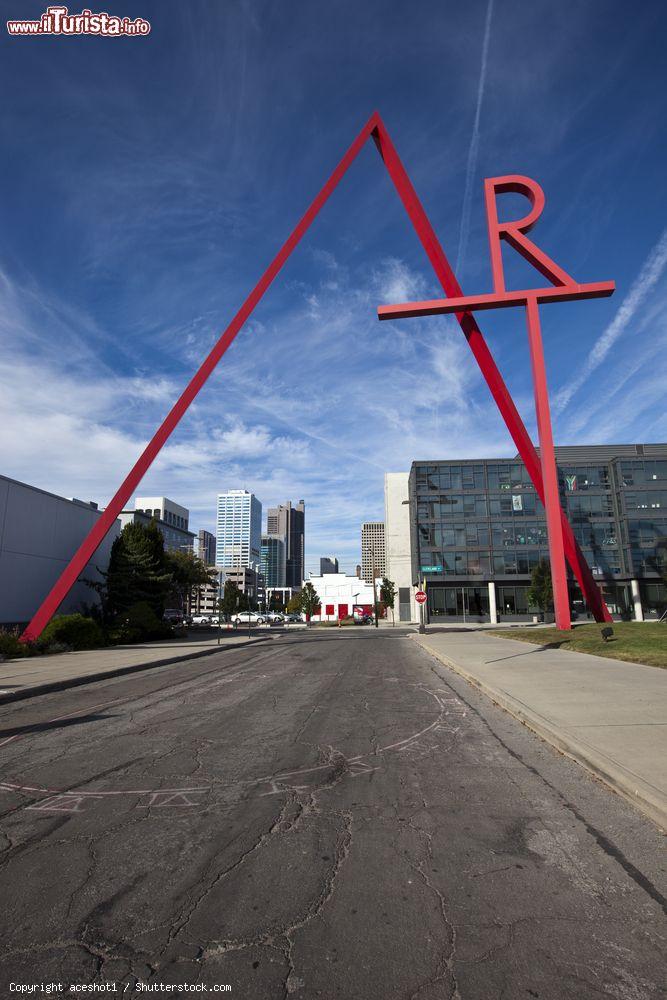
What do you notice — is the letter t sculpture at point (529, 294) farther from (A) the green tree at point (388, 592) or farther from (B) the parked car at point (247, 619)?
(B) the parked car at point (247, 619)

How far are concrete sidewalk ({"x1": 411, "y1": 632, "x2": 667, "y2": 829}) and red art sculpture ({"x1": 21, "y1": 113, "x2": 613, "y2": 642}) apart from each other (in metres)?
12.0

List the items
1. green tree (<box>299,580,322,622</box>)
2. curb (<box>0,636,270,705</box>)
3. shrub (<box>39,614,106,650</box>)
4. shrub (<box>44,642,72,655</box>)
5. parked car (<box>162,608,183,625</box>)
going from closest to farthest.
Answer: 1. curb (<box>0,636,270,705</box>)
2. shrub (<box>44,642,72,655</box>)
3. shrub (<box>39,614,106,650</box>)
4. parked car (<box>162,608,183,625</box>)
5. green tree (<box>299,580,322,622</box>)

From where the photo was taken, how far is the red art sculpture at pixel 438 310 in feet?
81.7

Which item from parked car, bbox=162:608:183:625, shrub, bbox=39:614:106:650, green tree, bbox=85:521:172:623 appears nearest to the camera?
shrub, bbox=39:614:106:650

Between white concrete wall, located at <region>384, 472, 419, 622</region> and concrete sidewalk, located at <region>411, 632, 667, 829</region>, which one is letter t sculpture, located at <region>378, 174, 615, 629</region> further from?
white concrete wall, located at <region>384, 472, 419, 622</region>

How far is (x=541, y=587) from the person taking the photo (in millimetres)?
53250

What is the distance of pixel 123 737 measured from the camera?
780 centimetres

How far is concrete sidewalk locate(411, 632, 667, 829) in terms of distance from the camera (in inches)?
210

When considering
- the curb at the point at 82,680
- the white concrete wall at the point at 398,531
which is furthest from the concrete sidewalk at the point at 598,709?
the white concrete wall at the point at 398,531

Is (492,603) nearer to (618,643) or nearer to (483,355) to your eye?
(483,355)

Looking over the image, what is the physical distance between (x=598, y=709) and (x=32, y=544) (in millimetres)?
27823

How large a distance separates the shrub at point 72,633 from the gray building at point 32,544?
159 inches

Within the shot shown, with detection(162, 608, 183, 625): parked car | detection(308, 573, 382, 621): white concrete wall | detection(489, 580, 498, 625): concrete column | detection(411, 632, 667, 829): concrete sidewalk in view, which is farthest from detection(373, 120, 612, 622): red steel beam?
detection(308, 573, 382, 621): white concrete wall

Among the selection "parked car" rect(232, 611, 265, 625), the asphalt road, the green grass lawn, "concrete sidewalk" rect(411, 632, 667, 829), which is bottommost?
"parked car" rect(232, 611, 265, 625)
